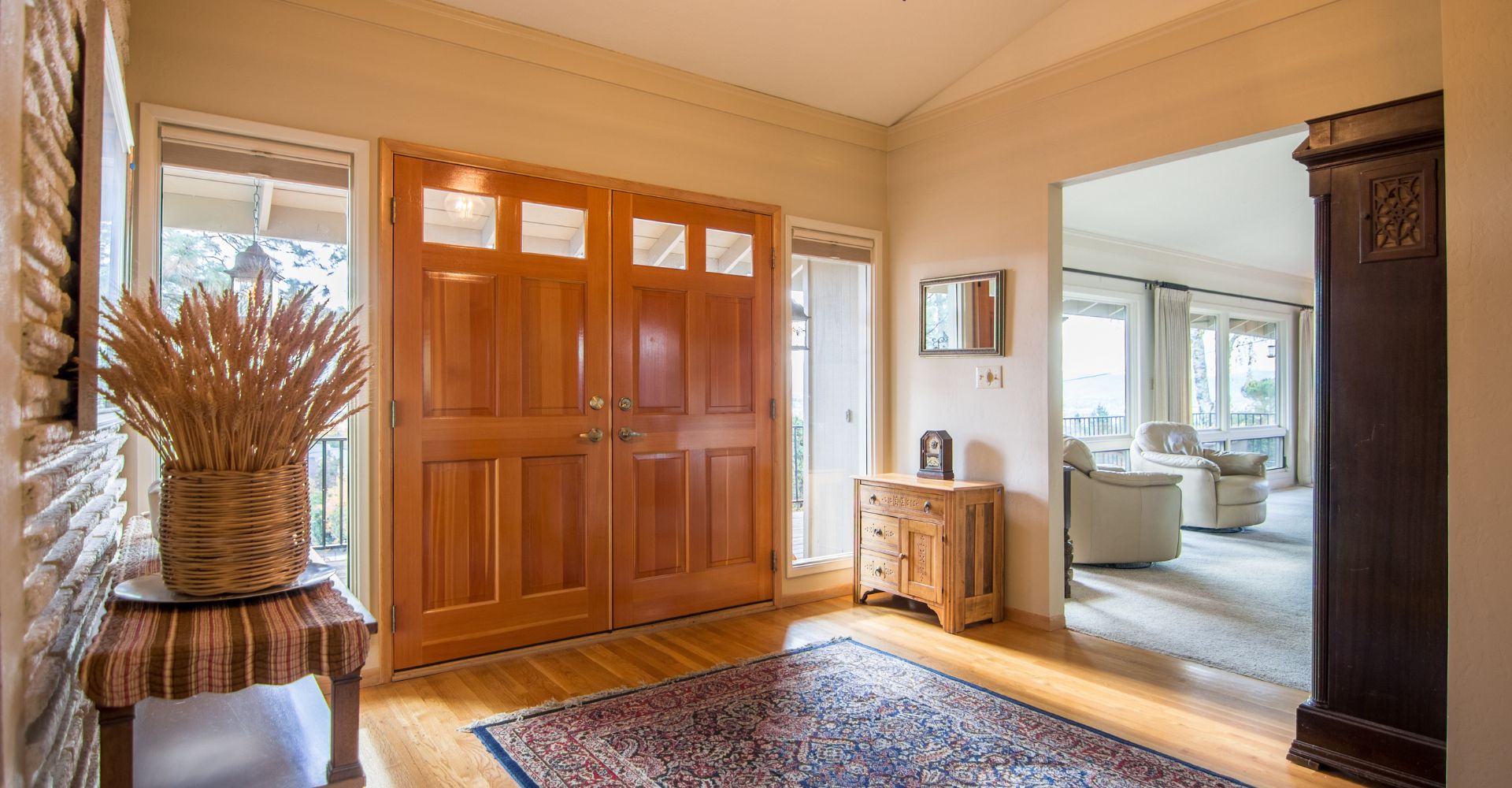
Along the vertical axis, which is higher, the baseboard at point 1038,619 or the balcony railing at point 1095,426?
the balcony railing at point 1095,426

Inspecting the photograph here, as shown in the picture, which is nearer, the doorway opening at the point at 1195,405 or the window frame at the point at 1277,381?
the doorway opening at the point at 1195,405

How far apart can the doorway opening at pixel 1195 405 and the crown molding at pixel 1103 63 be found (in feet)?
1.46

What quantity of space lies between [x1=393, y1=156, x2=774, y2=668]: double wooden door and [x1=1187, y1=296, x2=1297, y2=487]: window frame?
618 cm

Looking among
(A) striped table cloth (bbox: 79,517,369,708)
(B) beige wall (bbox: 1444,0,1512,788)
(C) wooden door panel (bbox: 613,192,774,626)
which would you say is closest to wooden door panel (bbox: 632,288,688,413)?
(C) wooden door panel (bbox: 613,192,774,626)

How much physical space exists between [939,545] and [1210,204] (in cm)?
501

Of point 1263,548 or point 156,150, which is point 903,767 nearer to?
point 156,150

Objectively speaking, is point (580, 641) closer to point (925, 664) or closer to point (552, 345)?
point (552, 345)

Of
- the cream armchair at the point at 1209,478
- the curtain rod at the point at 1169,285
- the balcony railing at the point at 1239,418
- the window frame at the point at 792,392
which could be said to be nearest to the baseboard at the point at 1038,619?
the window frame at the point at 792,392

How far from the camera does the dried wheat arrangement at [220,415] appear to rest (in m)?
1.30

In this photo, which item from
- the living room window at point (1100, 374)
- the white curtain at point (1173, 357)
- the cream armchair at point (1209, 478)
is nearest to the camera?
the cream armchair at point (1209, 478)

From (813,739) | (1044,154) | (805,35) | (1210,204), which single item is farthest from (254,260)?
(1210,204)

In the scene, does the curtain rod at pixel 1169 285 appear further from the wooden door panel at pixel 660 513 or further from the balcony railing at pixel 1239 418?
the wooden door panel at pixel 660 513

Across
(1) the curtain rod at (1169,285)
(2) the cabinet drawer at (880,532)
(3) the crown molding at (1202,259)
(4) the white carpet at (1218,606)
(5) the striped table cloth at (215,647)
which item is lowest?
(4) the white carpet at (1218,606)

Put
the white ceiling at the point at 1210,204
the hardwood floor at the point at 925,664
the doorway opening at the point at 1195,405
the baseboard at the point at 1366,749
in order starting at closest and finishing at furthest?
the baseboard at the point at 1366,749, the hardwood floor at the point at 925,664, the doorway opening at the point at 1195,405, the white ceiling at the point at 1210,204
